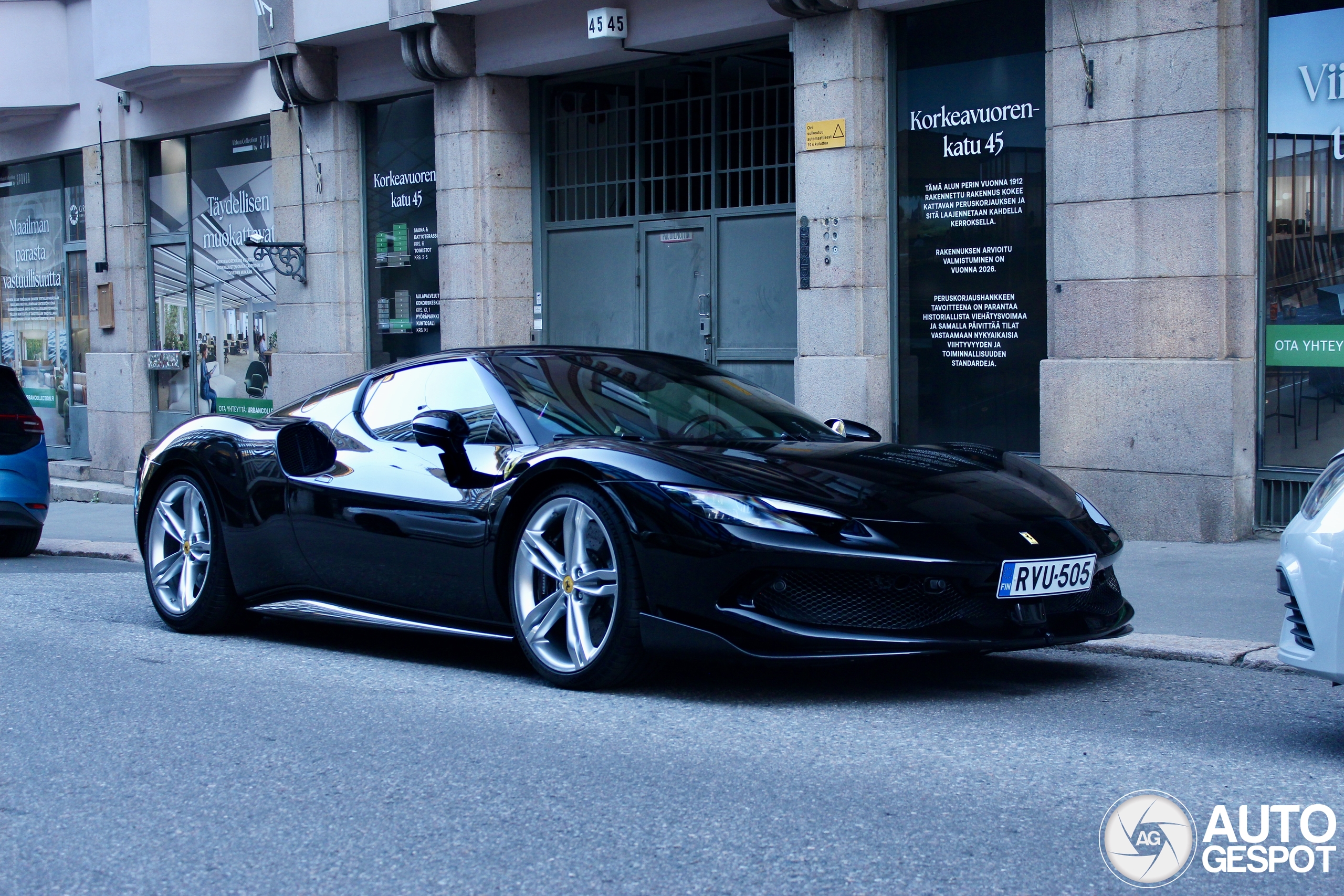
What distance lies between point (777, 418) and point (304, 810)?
295 cm

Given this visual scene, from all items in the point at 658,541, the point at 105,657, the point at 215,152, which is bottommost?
the point at 105,657

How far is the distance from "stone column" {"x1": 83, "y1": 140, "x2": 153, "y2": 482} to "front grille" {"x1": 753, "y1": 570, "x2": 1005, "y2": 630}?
48.0 feet

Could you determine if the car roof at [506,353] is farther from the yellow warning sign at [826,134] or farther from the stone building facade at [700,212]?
the yellow warning sign at [826,134]

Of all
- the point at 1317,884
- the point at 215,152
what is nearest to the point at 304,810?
the point at 1317,884

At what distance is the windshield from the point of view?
5.97 metres

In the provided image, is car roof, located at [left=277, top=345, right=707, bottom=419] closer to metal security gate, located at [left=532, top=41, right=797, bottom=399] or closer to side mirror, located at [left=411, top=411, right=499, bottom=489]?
side mirror, located at [left=411, top=411, right=499, bottom=489]

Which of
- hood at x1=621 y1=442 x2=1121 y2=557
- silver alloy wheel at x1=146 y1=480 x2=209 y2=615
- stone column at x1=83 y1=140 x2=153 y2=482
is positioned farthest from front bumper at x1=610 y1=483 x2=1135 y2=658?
stone column at x1=83 y1=140 x2=153 y2=482

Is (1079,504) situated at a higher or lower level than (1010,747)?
higher

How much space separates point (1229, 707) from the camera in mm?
5230

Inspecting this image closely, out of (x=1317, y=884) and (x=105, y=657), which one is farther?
(x=105, y=657)

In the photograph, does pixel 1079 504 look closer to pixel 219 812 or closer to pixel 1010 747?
pixel 1010 747

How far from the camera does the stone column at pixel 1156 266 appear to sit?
30.9 ft

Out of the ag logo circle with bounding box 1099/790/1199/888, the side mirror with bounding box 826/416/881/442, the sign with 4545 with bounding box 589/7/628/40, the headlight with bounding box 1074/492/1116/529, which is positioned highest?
the sign with 4545 with bounding box 589/7/628/40

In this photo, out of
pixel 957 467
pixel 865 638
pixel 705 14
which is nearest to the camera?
pixel 865 638
